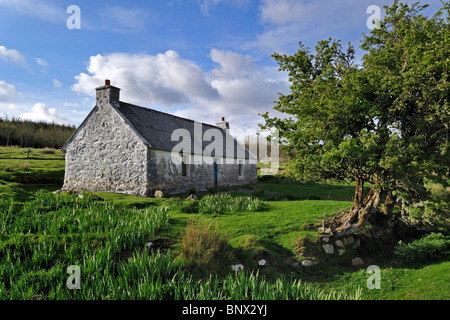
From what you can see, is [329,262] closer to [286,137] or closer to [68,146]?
[286,137]

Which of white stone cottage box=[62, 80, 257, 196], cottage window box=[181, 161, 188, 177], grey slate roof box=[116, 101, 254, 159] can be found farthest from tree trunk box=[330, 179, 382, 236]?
cottage window box=[181, 161, 188, 177]

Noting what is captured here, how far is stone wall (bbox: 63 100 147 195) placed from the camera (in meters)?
18.4

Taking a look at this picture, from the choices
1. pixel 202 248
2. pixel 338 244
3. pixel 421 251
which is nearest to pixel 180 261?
pixel 202 248

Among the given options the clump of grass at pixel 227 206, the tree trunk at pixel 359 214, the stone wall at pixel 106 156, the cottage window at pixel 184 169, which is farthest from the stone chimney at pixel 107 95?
the tree trunk at pixel 359 214

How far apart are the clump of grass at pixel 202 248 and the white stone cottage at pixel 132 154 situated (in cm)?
1118

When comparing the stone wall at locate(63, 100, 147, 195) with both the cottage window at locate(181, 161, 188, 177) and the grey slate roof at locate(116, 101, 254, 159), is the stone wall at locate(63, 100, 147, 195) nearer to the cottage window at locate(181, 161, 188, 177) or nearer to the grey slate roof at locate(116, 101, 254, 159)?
the grey slate roof at locate(116, 101, 254, 159)

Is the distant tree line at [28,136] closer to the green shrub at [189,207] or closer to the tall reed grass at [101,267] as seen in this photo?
the tall reed grass at [101,267]

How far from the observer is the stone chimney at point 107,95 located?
1953cm

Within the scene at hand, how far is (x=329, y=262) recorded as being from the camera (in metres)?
8.18

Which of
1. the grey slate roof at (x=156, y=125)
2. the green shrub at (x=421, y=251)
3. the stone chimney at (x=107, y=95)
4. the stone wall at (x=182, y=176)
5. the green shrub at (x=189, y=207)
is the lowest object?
the green shrub at (x=421, y=251)

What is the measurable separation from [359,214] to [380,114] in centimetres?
357

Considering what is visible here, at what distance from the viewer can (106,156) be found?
64.9 ft

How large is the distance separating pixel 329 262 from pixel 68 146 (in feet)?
67.4
